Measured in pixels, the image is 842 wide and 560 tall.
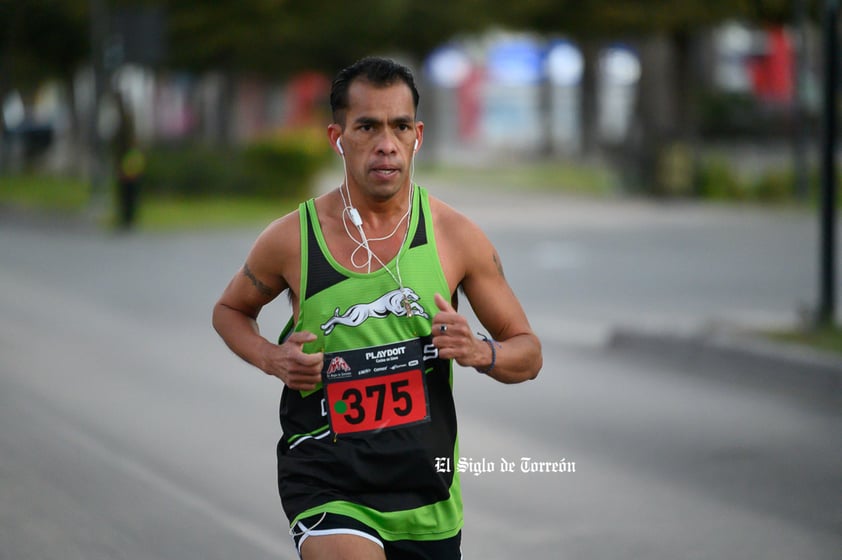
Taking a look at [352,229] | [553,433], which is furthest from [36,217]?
[352,229]

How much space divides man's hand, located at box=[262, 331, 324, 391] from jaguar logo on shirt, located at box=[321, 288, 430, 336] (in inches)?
4.0

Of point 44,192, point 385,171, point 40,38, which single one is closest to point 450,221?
point 385,171

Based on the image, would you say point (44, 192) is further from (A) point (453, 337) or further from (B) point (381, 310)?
(A) point (453, 337)

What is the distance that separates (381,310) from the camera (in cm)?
370

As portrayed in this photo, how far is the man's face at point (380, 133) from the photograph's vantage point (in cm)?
368

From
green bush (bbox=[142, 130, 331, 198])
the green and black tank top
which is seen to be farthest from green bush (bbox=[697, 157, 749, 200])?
the green and black tank top

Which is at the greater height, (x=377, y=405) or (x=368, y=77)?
(x=368, y=77)

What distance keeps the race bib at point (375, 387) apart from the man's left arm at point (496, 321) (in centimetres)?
16

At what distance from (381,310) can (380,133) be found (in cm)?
43

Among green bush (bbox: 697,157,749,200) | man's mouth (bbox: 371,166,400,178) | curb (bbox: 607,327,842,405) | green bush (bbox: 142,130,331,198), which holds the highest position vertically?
man's mouth (bbox: 371,166,400,178)

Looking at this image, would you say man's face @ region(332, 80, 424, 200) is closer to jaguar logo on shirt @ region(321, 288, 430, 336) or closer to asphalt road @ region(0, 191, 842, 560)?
jaguar logo on shirt @ region(321, 288, 430, 336)

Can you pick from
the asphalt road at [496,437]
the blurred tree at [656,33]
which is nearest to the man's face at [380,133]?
the asphalt road at [496,437]

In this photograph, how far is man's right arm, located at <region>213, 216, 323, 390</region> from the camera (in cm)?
360

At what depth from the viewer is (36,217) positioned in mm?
27422
